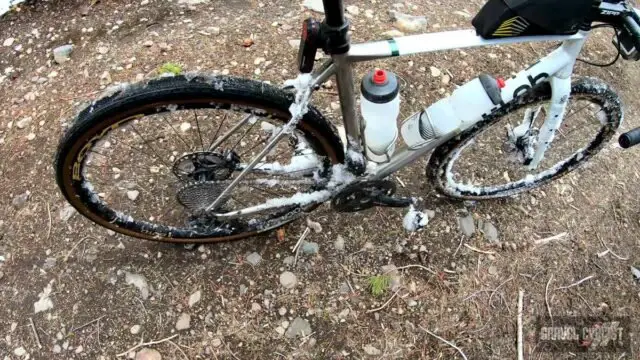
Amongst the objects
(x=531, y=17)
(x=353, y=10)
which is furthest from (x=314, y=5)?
(x=531, y=17)

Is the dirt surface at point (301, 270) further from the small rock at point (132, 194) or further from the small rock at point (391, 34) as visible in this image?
the small rock at point (391, 34)

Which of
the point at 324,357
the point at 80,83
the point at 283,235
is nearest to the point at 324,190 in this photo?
the point at 283,235

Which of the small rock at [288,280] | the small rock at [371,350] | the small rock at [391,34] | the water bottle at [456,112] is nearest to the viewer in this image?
the water bottle at [456,112]

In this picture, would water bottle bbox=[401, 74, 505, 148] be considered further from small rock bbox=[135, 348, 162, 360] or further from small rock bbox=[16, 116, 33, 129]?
small rock bbox=[16, 116, 33, 129]

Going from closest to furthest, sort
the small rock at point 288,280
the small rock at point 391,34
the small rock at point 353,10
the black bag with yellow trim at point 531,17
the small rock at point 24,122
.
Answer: the black bag with yellow trim at point 531,17
the small rock at point 288,280
the small rock at point 24,122
the small rock at point 391,34
the small rock at point 353,10

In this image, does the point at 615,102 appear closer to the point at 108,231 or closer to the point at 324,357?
the point at 324,357

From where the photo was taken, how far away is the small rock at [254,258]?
2.75 meters

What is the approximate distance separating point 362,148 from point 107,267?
1.46m

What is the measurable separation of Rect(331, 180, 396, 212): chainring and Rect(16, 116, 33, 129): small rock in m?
1.94

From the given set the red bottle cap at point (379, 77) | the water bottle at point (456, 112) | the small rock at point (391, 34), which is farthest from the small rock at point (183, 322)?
the small rock at point (391, 34)

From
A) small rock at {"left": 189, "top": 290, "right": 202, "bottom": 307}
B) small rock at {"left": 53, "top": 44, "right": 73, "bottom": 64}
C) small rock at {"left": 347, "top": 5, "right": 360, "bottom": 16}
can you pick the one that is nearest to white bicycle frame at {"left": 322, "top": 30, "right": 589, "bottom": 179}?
small rock at {"left": 189, "top": 290, "right": 202, "bottom": 307}

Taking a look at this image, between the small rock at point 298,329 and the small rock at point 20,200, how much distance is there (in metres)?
1.60

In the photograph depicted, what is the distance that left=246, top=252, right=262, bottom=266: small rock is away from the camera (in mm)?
2753

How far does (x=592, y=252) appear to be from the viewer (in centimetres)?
287
